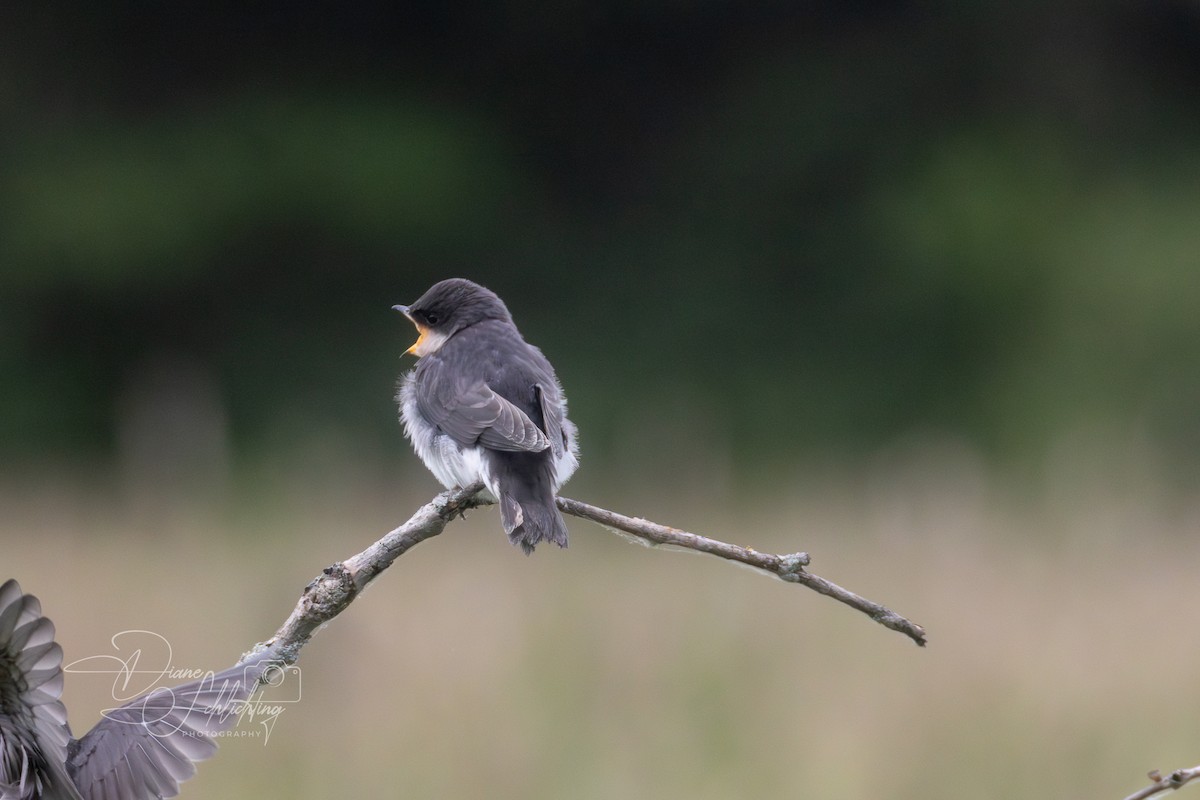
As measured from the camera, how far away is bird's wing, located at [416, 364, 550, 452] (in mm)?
2949

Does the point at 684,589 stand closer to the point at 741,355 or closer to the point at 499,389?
the point at 499,389

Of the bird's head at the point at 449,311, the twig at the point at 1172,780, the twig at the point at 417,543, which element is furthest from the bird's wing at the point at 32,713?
the bird's head at the point at 449,311

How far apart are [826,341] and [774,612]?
30.0 ft

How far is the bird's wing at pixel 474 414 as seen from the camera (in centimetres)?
295

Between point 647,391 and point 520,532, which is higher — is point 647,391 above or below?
above

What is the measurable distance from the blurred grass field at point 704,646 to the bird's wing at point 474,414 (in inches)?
Answer: 22.6

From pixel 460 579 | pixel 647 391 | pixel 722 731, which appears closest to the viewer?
pixel 722 731

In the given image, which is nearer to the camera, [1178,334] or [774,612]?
[774,612]

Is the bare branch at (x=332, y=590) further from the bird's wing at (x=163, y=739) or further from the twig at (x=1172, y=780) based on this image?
the twig at (x=1172, y=780)

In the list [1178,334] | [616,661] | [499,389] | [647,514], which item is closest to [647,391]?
[1178,334]

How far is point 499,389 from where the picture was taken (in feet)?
11.0

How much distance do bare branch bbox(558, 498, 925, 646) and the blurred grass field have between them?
1.50 meters

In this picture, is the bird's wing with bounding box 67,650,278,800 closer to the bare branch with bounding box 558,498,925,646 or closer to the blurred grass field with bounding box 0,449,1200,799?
the bare branch with bounding box 558,498,925,646

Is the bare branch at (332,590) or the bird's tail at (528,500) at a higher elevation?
the bird's tail at (528,500)
